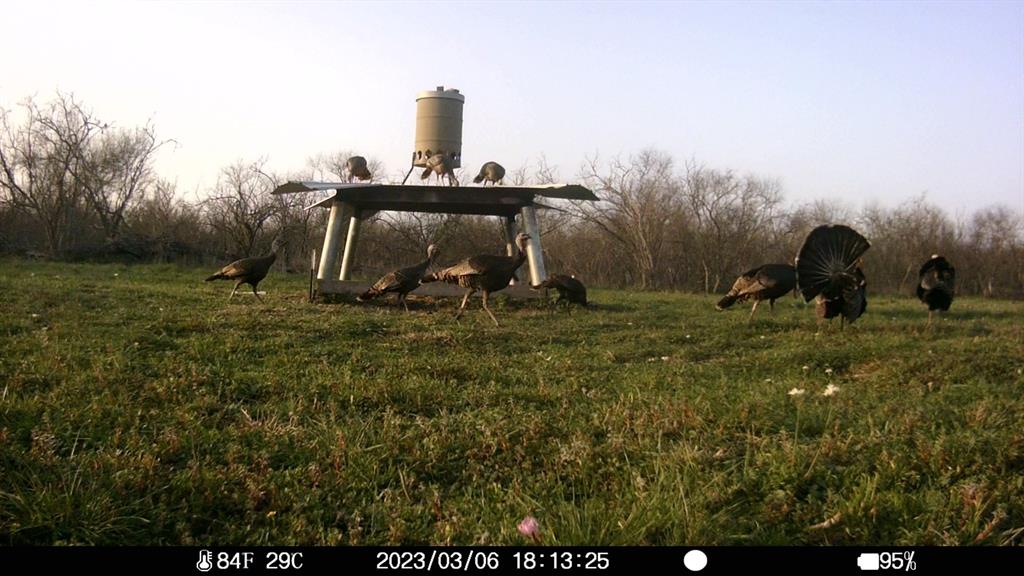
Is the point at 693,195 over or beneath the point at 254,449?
over

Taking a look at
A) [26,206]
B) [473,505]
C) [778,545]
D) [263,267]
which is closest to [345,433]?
[473,505]

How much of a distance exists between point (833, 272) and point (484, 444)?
9.31m

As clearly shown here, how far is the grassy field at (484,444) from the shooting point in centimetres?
257

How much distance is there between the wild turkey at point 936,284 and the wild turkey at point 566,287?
20.2 ft

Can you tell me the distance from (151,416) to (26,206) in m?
28.9

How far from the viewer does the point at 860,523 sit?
261 centimetres
